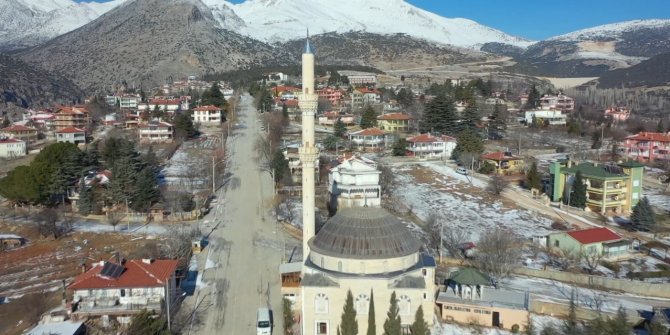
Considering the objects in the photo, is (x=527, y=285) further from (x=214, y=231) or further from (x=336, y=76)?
(x=336, y=76)

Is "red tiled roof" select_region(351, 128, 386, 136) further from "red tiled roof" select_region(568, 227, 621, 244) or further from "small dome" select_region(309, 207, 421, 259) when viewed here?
"small dome" select_region(309, 207, 421, 259)

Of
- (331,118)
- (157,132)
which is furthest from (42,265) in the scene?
(331,118)

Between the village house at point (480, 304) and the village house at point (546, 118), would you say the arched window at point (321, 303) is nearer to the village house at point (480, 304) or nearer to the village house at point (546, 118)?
the village house at point (480, 304)

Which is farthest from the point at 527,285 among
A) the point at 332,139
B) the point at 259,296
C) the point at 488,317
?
the point at 332,139

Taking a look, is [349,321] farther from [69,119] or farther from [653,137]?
[69,119]

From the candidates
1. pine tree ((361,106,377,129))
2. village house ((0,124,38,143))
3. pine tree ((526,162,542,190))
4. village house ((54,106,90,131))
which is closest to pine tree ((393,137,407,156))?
pine tree ((361,106,377,129))

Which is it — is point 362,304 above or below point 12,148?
below

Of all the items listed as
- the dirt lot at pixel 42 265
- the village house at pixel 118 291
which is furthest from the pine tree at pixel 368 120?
the village house at pixel 118 291
